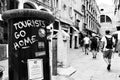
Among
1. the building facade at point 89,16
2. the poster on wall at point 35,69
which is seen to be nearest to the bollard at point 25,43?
the poster on wall at point 35,69

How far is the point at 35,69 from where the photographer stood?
2.07 m

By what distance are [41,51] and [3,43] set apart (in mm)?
8513

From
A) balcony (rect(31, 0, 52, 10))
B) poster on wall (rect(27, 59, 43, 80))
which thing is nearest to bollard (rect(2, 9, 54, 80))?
poster on wall (rect(27, 59, 43, 80))

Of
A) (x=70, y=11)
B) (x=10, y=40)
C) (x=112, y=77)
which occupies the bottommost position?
(x=112, y=77)

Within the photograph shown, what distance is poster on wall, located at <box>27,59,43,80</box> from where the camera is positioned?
6.66ft

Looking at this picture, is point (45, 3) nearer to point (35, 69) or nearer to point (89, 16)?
point (35, 69)

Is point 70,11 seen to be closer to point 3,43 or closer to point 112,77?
point 3,43

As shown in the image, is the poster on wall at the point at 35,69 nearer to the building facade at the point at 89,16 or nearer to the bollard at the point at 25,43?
the bollard at the point at 25,43

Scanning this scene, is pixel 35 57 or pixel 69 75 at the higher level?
pixel 35 57

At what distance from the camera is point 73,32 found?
82.0ft

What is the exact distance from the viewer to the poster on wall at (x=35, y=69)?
203 cm

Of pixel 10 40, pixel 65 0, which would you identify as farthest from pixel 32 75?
pixel 65 0

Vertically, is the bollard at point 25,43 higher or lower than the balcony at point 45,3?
lower

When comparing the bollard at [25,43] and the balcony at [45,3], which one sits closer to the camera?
the bollard at [25,43]
